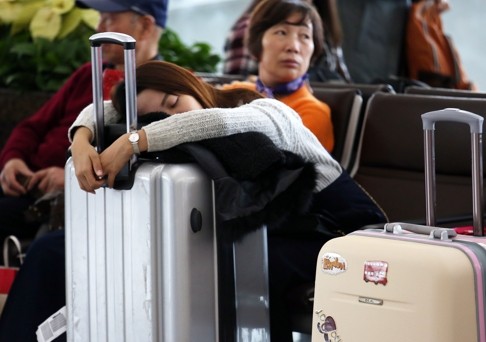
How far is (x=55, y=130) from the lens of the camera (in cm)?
411

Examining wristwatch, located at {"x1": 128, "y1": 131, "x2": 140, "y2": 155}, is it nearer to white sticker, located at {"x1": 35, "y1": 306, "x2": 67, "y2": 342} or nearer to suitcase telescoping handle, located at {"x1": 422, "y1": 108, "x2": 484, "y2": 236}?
white sticker, located at {"x1": 35, "y1": 306, "x2": 67, "y2": 342}

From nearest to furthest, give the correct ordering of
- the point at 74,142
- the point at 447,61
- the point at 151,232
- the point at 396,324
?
the point at 396,324, the point at 151,232, the point at 74,142, the point at 447,61

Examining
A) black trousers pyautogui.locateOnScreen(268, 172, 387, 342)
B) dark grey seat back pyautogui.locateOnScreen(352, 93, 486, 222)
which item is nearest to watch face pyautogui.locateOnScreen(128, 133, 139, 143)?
black trousers pyautogui.locateOnScreen(268, 172, 387, 342)

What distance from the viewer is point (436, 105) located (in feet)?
10.9

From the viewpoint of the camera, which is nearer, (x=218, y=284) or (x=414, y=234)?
(x=414, y=234)

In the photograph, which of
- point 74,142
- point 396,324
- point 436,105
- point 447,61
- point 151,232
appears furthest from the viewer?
point 447,61

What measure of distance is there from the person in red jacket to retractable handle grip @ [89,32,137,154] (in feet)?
3.42

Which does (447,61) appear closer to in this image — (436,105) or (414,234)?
(436,105)

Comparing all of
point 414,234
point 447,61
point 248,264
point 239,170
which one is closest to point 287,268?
point 248,264

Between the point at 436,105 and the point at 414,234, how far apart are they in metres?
1.01

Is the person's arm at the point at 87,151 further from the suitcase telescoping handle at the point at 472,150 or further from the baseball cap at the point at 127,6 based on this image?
the baseball cap at the point at 127,6

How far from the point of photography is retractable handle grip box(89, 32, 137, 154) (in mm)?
2686

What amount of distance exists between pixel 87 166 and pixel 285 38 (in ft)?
3.70

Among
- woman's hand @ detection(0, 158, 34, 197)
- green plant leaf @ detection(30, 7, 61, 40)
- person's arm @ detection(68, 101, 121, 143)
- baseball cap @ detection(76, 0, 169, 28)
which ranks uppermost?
green plant leaf @ detection(30, 7, 61, 40)
